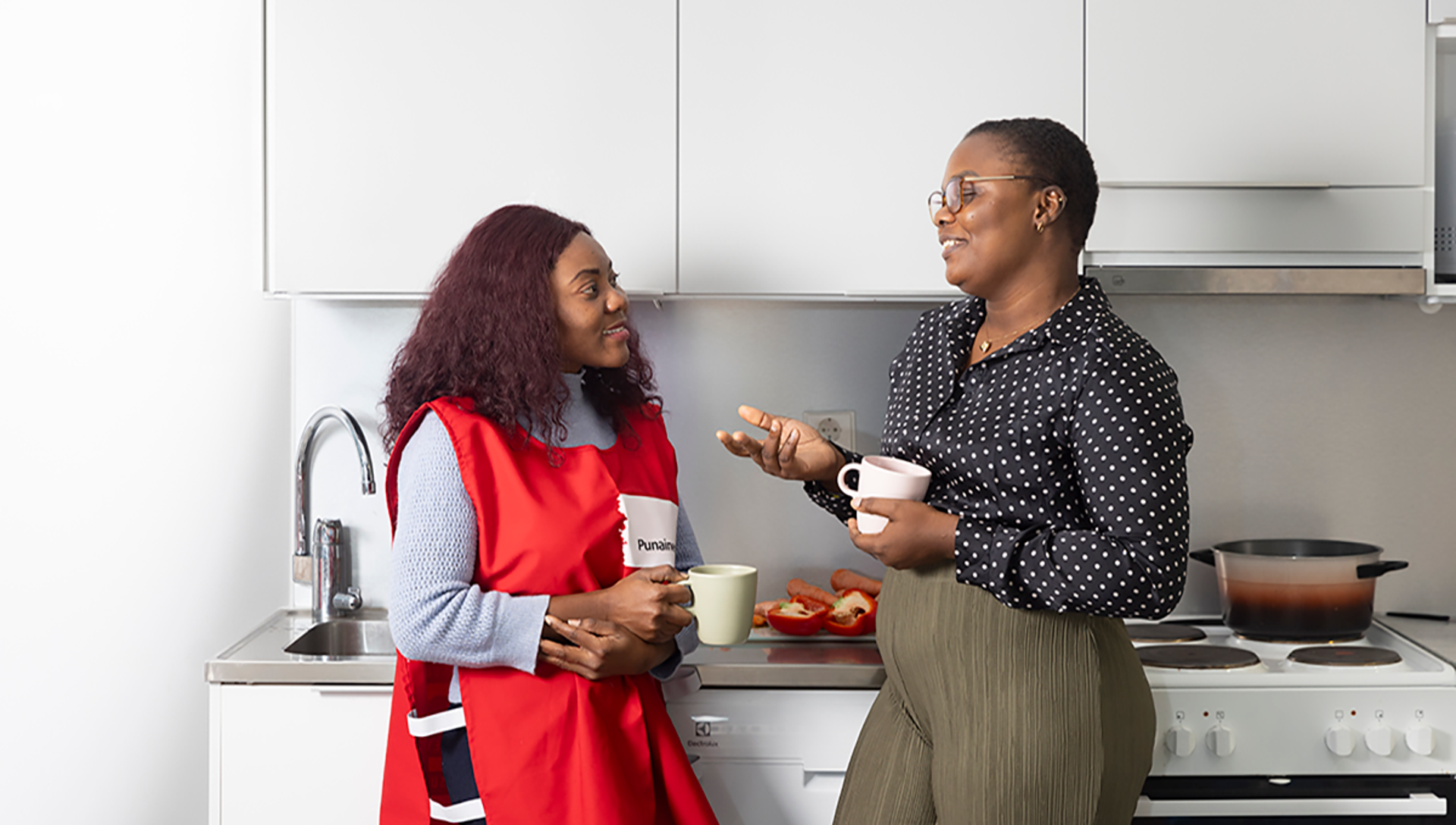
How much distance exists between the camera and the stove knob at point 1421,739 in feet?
5.32

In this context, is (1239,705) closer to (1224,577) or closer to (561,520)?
(1224,577)

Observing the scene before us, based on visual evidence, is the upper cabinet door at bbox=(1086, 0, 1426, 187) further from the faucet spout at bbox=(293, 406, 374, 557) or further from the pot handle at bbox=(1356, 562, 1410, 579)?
the faucet spout at bbox=(293, 406, 374, 557)

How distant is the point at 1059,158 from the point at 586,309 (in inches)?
24.0

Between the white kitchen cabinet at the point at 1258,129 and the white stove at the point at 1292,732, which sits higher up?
the white kitchen cabinet at the point at 1258,129

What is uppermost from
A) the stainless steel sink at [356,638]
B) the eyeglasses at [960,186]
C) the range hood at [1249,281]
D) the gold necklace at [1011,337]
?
the eyeglasses at [960,186]

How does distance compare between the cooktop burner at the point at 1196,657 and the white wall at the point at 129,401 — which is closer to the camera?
the cooktop burner at the point at 1196,657

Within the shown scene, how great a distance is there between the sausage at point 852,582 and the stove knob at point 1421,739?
2.72 ft

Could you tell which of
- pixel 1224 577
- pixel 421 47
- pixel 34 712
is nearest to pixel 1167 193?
pixel 1224 577

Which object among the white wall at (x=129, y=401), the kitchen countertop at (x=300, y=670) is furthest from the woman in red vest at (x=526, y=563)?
the white wall at (x=129, y=401)

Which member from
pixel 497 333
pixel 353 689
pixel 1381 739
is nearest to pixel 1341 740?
pixel 1381 739

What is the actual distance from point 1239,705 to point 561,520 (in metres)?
1.05

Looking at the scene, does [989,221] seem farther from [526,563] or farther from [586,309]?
[526,563]

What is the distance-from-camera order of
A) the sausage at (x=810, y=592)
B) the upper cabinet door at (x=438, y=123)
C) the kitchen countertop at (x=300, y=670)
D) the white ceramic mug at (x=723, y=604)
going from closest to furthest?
the white ceramic mug at (x=723, y=604) → the kitchen countertop at (x=300, y=670) → the upper cabinet door at (x=438, y=123) → the sausage at (x=810, y=592)

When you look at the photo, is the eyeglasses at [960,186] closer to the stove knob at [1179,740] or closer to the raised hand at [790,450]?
the raised hand at [790,450]
